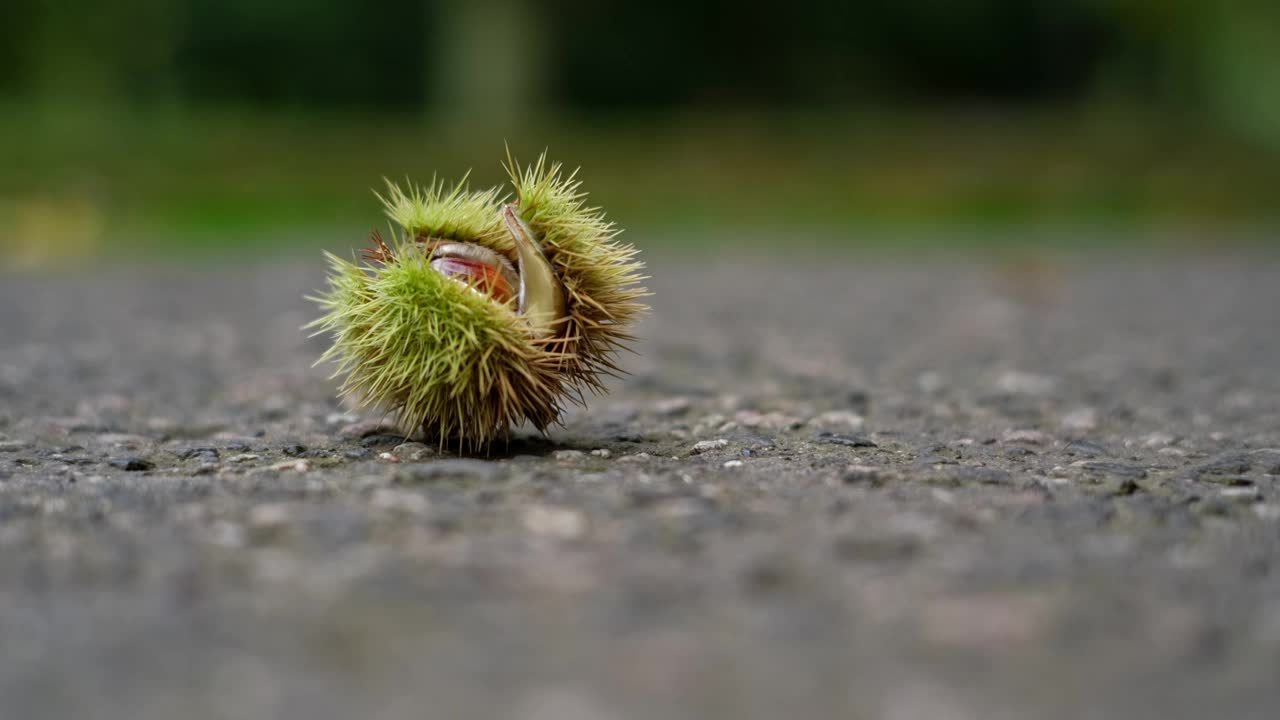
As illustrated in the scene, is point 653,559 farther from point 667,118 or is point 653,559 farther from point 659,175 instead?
point 667,118

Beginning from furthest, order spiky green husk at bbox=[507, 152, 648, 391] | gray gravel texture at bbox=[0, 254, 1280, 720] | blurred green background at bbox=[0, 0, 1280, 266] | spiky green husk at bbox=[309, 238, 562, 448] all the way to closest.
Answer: blurred green background at bbox=[0, 0, 1280, 266]
spiky green husk at bbox=[507, 152, 648, 391]
spiky green husk at bbox=[309, 238, 562, 448]
gray gravel texture at bbox=[0, 254, 1280, 720]

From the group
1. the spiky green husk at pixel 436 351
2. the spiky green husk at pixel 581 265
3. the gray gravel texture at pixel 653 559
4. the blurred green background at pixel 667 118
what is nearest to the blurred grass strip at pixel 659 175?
the blurred green background at pixel 667 118

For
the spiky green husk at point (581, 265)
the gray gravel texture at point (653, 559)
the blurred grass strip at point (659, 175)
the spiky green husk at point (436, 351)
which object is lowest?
the gray gravel texture at point (653, 559)

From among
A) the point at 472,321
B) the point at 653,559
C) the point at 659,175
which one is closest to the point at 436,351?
the point at 472,321

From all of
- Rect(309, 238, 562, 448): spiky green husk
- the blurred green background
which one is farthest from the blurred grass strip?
Rect(309, 238, 562, 448): spiky green husk

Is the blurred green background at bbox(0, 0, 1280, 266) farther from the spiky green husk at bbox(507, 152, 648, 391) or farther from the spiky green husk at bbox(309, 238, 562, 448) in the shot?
the spiky green husk at bbox(507, 152, 648, 391)

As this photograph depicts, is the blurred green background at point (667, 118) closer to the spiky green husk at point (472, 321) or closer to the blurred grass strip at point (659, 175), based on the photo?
the blurred grass strip at point (659, 175)
